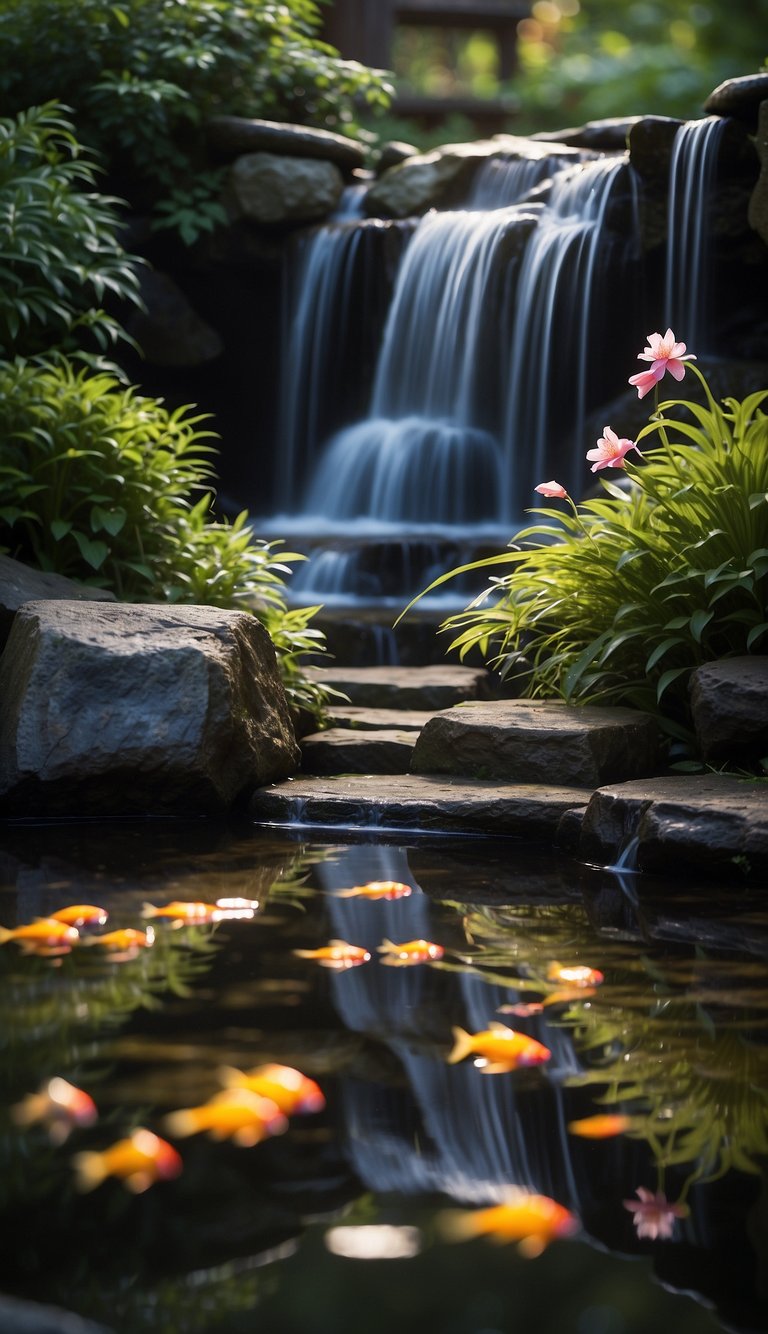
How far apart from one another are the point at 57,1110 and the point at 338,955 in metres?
0.87

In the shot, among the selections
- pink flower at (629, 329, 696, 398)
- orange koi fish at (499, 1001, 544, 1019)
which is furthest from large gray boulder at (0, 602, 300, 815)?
orange koi fish at (499, 1001, 544, 1019)

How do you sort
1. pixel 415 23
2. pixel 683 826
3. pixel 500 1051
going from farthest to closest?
pixel 415 23
pixel 683 826
pixel 500 1051

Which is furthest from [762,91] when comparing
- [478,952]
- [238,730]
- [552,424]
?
[478,952]

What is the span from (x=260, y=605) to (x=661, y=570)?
1.63 metres

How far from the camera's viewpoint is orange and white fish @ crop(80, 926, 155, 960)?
2684 millimetres

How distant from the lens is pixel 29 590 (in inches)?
182

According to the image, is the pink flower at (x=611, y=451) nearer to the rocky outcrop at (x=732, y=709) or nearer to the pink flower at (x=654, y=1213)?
the rocky outcrop at (x=732, y=709)

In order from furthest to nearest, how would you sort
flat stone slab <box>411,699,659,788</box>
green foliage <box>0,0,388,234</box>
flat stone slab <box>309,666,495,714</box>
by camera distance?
green foliage <box>0,0,388,234</box> → flat stone slab <box>309,666,495,714</box> → flat stone slab <box>411,699,659,788</box>

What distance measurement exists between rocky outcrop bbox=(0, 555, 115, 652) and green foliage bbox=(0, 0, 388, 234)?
16.2 feet

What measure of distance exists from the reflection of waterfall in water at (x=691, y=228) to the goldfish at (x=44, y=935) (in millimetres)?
6276

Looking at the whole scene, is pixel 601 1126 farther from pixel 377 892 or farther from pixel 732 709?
pixel 732 709

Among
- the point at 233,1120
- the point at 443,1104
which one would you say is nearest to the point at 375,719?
the point at 443,1104

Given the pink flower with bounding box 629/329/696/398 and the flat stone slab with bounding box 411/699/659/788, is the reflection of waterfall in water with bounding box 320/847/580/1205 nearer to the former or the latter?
the flat stone slab with bounding box 411/699/659/788

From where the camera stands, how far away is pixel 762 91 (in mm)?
7367
